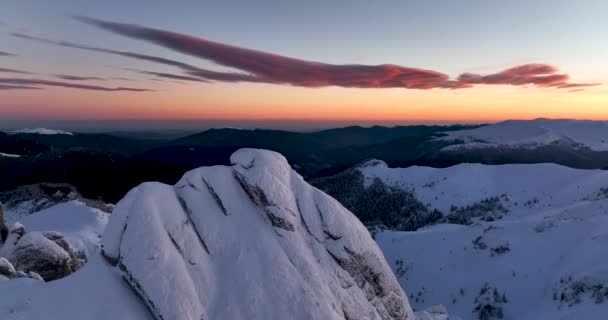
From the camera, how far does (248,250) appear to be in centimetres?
1423

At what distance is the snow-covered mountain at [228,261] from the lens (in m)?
12.5

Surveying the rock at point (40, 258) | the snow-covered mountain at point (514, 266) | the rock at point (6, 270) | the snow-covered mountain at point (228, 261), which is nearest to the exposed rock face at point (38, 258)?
the rock at point (40, 258)

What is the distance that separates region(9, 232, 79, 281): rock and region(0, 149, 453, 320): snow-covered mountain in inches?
399

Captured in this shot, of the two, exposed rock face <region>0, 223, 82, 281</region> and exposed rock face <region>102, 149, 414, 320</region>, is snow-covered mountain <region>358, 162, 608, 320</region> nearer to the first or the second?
exposed rock face <region>102, 149, 414, 320</region>

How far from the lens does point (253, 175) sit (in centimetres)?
1633

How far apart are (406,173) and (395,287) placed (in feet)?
466

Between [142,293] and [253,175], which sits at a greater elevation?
[253,175]

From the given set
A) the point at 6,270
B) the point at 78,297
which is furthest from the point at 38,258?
the point at 78,297

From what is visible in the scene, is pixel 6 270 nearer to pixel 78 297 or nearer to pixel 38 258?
pixel 38 258

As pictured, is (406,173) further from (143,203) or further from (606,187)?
(143,203)

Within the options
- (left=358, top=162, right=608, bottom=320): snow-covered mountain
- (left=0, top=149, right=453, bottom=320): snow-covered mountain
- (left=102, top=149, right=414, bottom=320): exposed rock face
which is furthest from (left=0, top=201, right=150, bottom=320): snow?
(left=358, top=162, right=608, bottom=320): snow-covered mountain

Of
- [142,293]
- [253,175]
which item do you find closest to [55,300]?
[142,293]

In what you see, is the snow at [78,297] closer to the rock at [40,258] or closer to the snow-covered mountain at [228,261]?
the snow-covered mountain at [228,261]

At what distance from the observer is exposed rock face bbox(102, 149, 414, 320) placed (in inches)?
496
